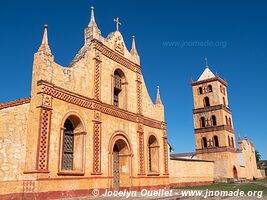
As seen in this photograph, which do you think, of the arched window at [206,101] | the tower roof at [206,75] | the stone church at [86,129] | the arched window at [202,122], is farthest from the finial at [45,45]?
the tower roof at [206,75]

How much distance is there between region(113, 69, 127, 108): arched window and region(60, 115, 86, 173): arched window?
4.41 metres

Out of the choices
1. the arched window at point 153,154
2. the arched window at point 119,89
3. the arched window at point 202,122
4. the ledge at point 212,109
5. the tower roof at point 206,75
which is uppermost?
the tower roof at point 206,75

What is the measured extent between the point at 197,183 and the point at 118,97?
1643 cm

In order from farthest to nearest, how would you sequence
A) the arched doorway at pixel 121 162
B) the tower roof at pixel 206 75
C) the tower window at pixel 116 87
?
the tower roof at pixel 206 75, the tower window at pixel 116 87, the arched doorway at pixel 121 162

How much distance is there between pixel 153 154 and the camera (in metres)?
21.5

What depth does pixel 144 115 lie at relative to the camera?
20641 mm

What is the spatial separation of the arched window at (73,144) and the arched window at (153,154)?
25.8 ft

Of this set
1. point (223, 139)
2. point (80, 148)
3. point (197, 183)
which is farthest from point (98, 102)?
point (223, 139)

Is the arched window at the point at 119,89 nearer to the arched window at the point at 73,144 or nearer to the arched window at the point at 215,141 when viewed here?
the arched window at the point at 73,144

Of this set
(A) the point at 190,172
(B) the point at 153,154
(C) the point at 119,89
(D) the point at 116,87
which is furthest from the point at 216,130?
(D) the point at 116,87

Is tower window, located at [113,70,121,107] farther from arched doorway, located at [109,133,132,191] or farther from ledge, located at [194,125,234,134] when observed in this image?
ledge, located at [194,125,234,134]

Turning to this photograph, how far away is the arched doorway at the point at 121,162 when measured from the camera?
17.5 m

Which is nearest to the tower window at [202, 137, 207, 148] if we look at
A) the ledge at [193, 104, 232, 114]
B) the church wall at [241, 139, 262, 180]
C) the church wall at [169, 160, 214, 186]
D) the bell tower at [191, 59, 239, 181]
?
the bell tower at [191, 59, 239, 181]

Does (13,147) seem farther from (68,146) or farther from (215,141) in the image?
(215,141)
